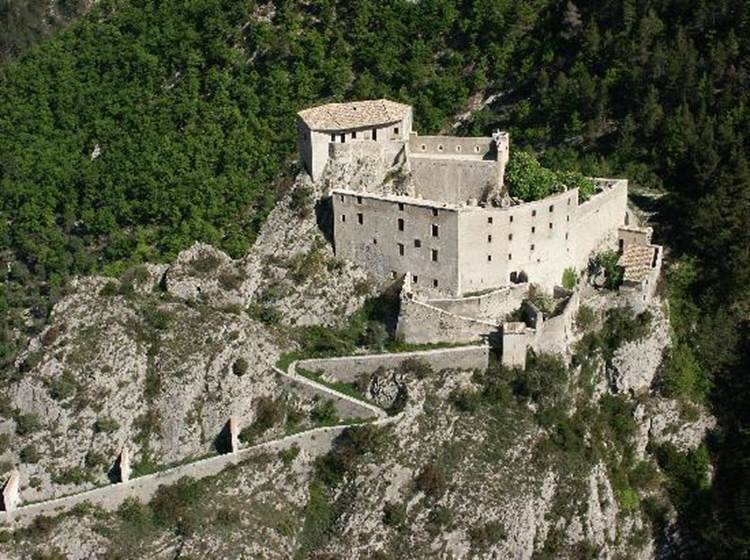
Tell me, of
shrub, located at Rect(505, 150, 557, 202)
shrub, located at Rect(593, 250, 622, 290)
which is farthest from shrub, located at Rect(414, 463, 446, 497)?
shrub, located at Rect(505, 150, 557, 202)

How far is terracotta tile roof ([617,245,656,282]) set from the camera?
6341cm

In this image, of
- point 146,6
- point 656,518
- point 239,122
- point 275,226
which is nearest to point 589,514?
point 656,518

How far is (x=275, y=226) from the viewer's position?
67250mm

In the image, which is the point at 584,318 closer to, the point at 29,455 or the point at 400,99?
the point at 400,99

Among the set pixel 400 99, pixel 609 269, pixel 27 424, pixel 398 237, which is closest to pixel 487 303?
pixel 398 237

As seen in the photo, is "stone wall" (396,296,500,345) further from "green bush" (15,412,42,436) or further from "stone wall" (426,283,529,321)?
"green bush" (15,412,42,436)

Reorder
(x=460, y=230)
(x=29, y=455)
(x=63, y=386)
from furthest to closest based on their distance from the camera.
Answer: (x=63, y=386)
(x=29, y=455)
(x=460, y=230)

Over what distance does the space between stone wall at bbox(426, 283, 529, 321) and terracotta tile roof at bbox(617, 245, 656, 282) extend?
769cm

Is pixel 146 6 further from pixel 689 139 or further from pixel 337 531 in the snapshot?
pixel 337 531

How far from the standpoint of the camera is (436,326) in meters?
58.7

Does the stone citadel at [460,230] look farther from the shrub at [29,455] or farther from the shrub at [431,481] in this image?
the shrub at [29,455]

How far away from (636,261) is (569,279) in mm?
4643

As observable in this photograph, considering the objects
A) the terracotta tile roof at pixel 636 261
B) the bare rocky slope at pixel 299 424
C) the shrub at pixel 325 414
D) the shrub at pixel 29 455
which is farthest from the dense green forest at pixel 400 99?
the shrub at pixel 325 414

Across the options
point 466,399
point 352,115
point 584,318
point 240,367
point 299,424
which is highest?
point 352,115
